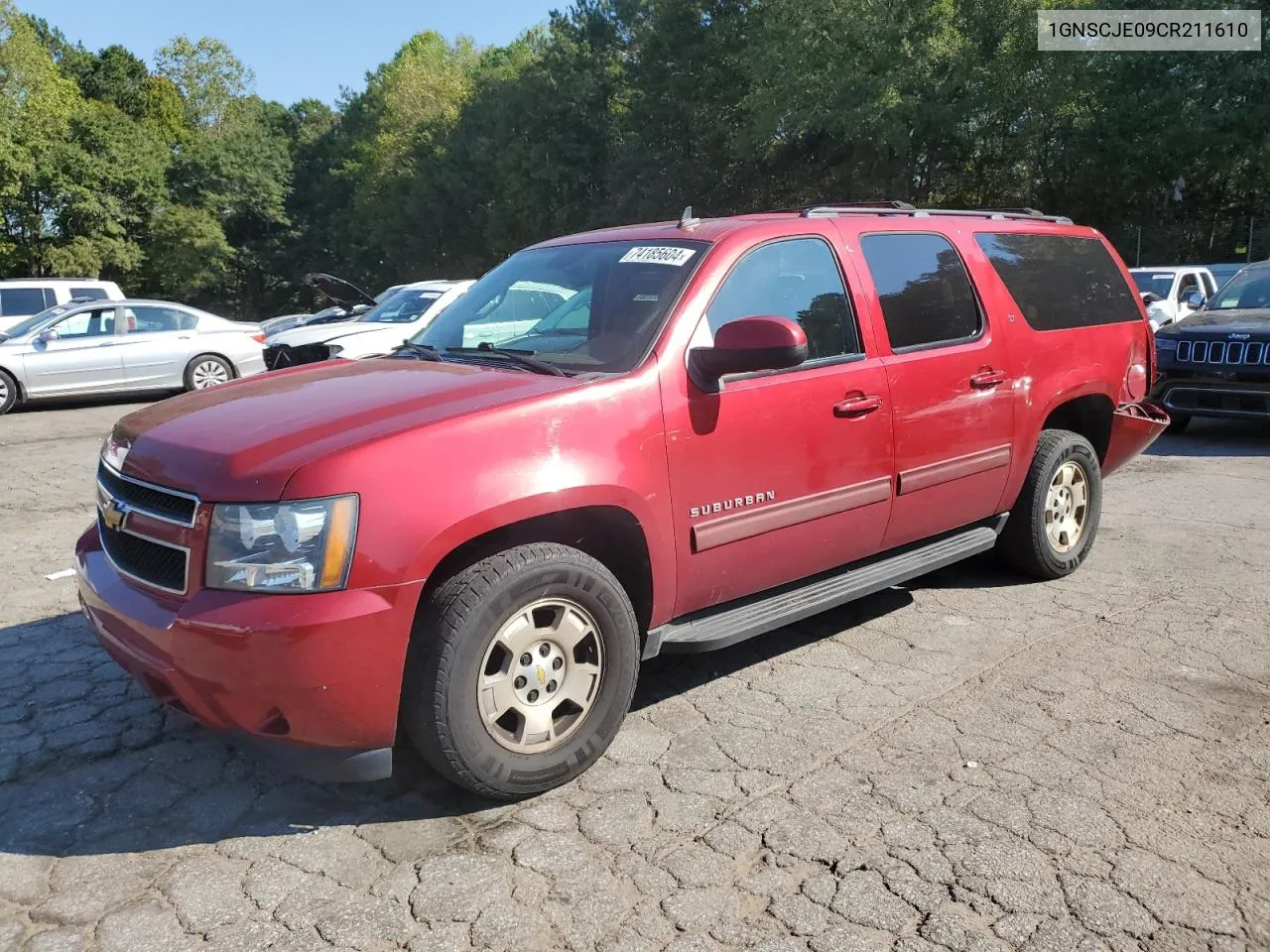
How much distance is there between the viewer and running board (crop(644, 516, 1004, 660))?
3645 mm

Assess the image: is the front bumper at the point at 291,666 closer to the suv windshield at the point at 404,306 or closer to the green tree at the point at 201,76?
the suv windshield at the point at 404,306

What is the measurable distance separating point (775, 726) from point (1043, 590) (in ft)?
7.30

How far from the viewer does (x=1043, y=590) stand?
5320mm

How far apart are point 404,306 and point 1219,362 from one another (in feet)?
31.2

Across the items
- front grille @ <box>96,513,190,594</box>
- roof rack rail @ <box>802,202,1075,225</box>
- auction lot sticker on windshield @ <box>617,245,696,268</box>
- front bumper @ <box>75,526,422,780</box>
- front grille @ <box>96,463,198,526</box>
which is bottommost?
front bumper @ <box>75,526,422,780</box>

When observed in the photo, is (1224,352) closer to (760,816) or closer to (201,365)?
(760,816)

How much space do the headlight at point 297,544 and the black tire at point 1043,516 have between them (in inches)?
141

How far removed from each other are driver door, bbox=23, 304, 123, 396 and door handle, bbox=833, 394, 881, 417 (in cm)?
1304

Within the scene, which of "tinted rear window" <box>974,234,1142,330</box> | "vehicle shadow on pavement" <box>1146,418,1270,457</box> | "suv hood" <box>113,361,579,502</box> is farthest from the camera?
"vehicle shadow on pavement" <box>1146,418,1270,457</box>

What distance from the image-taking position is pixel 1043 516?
17.2 feet

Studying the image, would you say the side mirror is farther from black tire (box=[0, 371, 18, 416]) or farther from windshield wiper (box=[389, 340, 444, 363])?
black tire (box=[0, 371, 18, 416])

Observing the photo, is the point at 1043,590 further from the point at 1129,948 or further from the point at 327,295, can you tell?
the point at 327,295

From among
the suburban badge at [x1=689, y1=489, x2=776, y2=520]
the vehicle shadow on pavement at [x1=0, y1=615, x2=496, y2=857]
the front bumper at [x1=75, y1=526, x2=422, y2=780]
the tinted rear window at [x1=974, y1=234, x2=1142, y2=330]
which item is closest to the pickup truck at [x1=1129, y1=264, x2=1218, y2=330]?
the tinted rear window at [x1=974, y1=234, x2=1142, y2=330]

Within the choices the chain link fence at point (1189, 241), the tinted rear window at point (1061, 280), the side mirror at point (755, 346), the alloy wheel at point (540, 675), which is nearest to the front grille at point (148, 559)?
the alloy wheel at point (540, 675)
